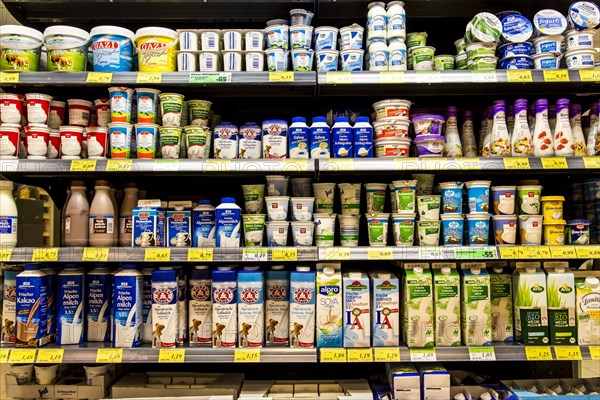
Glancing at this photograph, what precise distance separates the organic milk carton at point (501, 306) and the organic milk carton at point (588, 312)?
0.29m

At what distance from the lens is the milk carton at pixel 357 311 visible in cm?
206

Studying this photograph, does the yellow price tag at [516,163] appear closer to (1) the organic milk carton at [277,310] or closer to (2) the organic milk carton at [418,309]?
(2) the organic milk carton at [418,309]

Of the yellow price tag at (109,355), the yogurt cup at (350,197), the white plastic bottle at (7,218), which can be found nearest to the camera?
the yellow price tag at (109,355)

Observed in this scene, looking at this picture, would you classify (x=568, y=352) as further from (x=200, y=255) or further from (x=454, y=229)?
(x=200, y=255)

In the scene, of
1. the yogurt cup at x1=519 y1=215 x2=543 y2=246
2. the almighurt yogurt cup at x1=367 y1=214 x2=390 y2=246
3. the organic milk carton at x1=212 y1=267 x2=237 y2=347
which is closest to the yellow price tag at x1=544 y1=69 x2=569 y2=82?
the yogurt cup at x1=519 y1=215 x2=543 y2=246

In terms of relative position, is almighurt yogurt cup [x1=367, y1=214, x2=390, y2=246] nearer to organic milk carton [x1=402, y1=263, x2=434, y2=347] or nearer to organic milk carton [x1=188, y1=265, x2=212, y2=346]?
organic milk carton [x1=402, y1=263, x2=434, y2=347]

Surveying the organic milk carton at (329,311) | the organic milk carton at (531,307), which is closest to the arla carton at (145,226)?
the organic milk carton at (329,311)

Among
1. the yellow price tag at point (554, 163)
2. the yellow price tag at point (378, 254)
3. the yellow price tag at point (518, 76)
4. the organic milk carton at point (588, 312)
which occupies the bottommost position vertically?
the organic milk carton at point (588, 312)

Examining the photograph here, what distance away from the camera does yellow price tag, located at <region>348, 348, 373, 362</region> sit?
2.01 m

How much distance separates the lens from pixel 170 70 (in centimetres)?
219

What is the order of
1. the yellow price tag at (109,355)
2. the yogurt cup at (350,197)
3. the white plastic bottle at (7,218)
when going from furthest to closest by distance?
the yogurt cup at (350,197), the white plastic bottle at (7,218), the yellow price tag at (109,355)

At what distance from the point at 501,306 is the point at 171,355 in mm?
1560

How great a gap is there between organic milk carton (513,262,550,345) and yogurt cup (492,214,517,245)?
0.16 meters

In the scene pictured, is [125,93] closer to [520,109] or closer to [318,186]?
[318,186]
